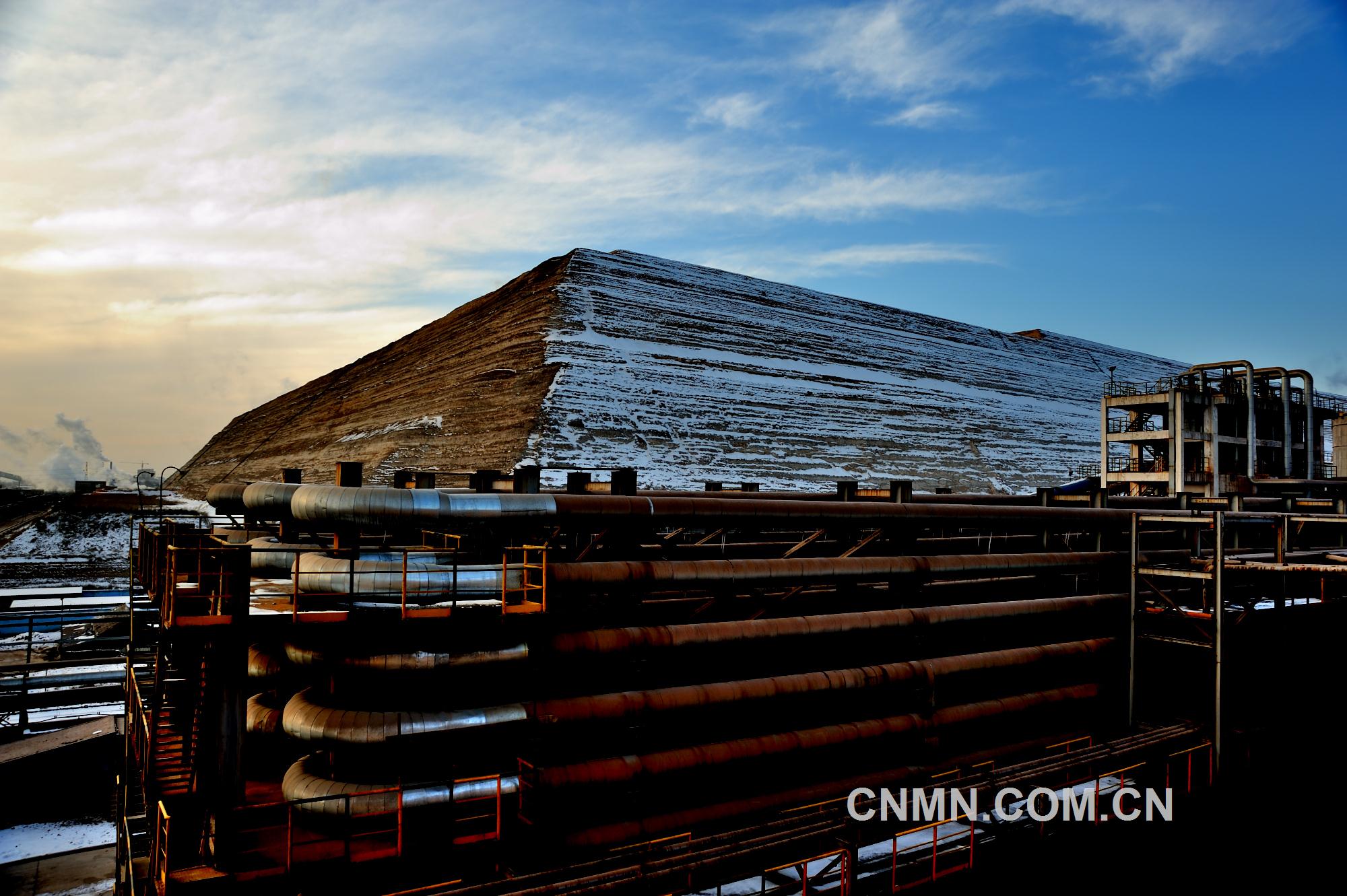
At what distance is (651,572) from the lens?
42.9 feet

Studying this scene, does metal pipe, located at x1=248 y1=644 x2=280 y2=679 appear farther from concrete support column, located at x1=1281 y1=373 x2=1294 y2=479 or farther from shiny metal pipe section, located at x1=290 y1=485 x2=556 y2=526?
concrete support column, located at x1=1281 y1=373 x2=1294 y2=479

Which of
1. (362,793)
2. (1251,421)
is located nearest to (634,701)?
(362,793)

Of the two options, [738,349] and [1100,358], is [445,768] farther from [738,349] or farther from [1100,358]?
[1100,358]

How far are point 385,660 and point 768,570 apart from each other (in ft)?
21.8

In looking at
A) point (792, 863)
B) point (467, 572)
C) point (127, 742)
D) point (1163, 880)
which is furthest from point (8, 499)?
point (1163, 880)

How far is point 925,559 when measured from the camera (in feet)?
53.6

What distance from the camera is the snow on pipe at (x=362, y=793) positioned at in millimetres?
10500

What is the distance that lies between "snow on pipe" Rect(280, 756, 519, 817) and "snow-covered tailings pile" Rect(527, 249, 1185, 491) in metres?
28.1

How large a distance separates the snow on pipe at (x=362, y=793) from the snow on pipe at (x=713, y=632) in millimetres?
1550

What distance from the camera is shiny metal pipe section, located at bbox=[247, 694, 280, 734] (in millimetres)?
13117

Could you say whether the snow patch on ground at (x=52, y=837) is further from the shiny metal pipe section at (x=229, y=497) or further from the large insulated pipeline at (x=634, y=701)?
the large insulated pipeline at (x=634, y=701)

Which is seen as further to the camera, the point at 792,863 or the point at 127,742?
the point at 127,742

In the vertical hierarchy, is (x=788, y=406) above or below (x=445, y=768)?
above

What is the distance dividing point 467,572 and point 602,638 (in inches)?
97.0
